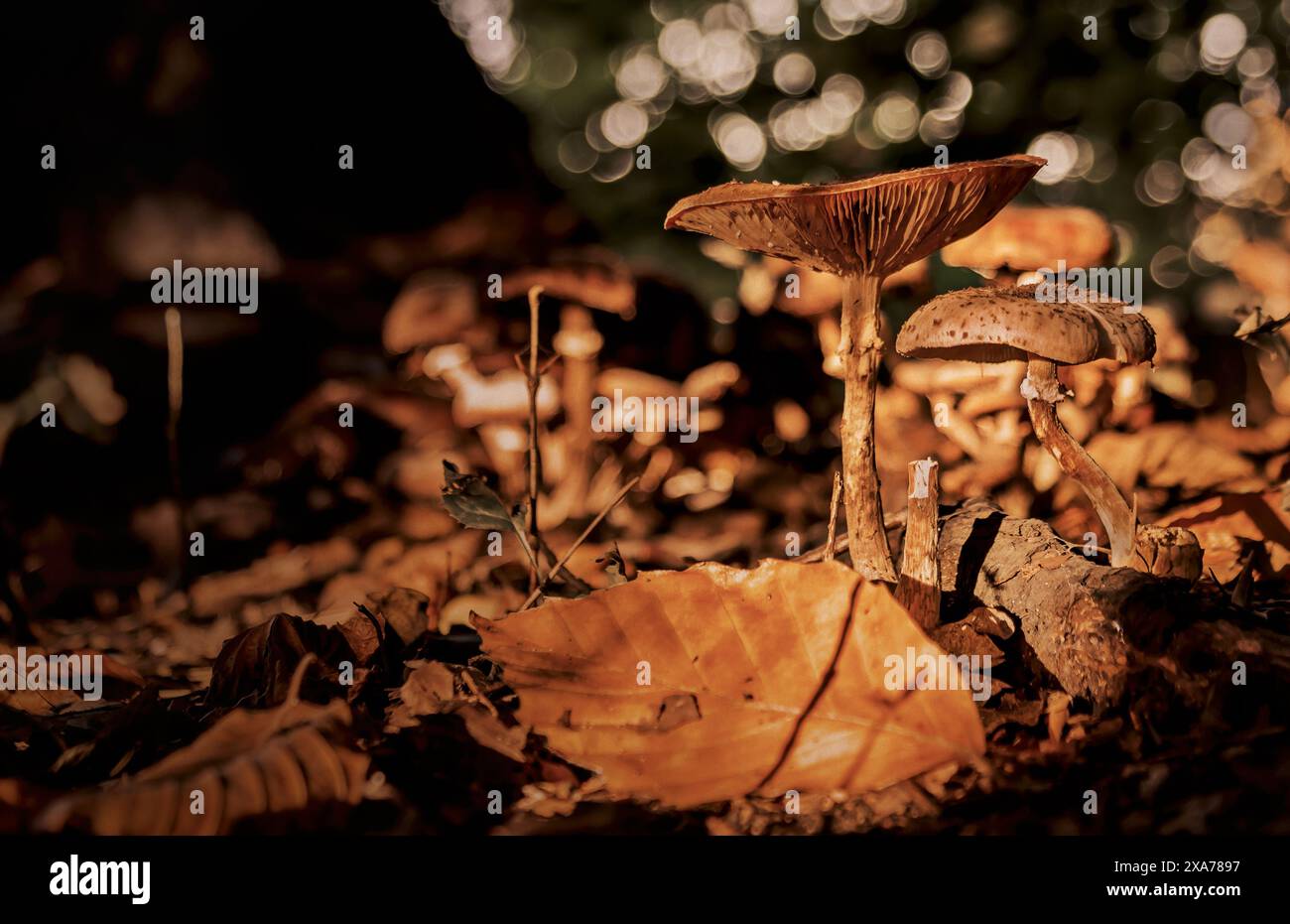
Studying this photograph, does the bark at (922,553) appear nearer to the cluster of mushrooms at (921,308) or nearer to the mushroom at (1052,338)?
the cluster of mushrooms at (921,308)

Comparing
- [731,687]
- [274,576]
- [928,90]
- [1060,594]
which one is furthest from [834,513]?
[274,576]

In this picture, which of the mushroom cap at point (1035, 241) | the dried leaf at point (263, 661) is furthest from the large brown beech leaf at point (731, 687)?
the mushroom cap at point (1035, 241)

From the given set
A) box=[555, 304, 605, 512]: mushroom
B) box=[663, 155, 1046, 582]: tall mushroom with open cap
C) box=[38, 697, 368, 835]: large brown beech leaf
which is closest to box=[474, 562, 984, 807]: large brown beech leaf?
box=[38, 697, 368, 835]: large brown beech leaf

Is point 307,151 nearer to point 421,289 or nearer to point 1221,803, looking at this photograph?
point 421,289

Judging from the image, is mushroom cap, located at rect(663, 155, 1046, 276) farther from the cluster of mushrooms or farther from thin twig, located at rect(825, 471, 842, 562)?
thin twig, located at rect(825, 471, 842, 562)

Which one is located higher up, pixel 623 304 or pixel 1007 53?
pixel 1007 53

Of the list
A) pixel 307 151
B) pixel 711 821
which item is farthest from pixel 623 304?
pixel 711 821

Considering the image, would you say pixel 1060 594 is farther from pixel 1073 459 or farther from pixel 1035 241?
pixel 1035 241
